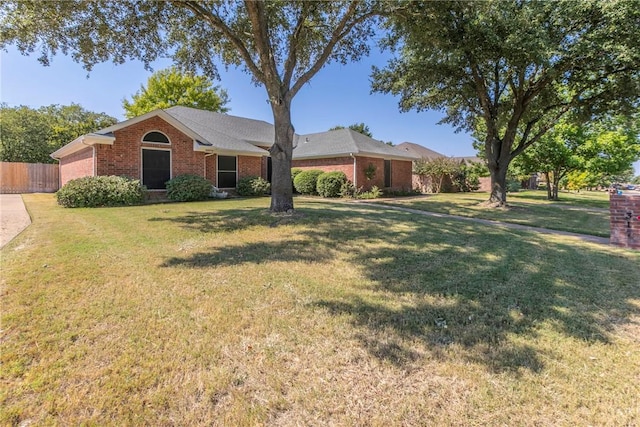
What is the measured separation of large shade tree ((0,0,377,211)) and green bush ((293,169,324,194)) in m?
9.04

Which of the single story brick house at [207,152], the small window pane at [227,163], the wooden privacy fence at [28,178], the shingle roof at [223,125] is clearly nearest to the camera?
the single story brick house at [207,152]

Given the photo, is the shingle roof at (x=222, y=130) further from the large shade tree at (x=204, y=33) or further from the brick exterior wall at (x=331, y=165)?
the large shade tree at (x=204, y=33)

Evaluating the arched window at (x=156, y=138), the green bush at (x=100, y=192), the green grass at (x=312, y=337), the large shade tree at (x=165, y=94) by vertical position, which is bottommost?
the green grass at (x=312, y=337)

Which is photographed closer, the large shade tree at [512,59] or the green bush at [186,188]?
the large shade tree at [512,59]

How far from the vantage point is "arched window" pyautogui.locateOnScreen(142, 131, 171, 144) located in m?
14.2

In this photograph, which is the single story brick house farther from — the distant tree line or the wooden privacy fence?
the distant tree line

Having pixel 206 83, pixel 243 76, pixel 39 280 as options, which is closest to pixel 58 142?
pixel 206 83

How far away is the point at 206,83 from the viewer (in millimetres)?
33281

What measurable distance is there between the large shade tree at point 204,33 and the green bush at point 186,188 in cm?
517

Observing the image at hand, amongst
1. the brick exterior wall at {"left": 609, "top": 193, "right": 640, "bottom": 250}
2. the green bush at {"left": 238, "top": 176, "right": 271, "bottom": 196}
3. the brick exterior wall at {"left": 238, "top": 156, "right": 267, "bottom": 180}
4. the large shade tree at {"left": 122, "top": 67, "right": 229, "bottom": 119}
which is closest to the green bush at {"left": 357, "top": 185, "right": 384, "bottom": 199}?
the green bush at {"left": 238, "top": 176, "right": 271, "bottom": 196}

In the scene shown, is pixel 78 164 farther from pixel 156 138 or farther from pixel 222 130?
pixel 222 130

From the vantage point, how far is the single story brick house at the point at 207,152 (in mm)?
13539

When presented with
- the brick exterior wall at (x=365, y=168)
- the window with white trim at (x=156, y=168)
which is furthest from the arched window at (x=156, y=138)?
the brick exterior wall at (x=365, y=168)

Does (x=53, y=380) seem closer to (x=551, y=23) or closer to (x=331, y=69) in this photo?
(x=331, y=69)
